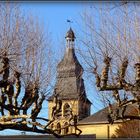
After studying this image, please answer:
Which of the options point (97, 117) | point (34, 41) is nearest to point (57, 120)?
point (34, 41)

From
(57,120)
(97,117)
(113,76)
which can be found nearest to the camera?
(113,76)

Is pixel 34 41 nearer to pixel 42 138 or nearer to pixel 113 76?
pixel 113 76

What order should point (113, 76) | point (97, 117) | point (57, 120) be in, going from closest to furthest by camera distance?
point (113, 76)
point (57, 120)
point (97, 117)

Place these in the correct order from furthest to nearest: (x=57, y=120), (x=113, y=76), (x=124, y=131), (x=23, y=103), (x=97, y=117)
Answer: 1. (x=97, y=117)
2. (x=124, y=131)
3. (x=57, y=120)
4. (x=23, y=103)
5. (x=113, y=76)

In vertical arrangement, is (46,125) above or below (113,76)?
below

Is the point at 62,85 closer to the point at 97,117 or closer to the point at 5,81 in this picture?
the point at 5,81

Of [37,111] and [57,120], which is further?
[57,120]

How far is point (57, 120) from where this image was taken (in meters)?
21.4

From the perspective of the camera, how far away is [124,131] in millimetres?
42719

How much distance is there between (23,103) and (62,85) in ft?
14.1

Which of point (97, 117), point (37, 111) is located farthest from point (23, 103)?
point (97, 117)

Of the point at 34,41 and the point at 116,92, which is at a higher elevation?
the point at 34,41

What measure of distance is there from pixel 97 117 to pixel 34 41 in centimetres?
4395

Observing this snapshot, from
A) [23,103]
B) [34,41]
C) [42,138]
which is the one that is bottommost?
[42,138]
